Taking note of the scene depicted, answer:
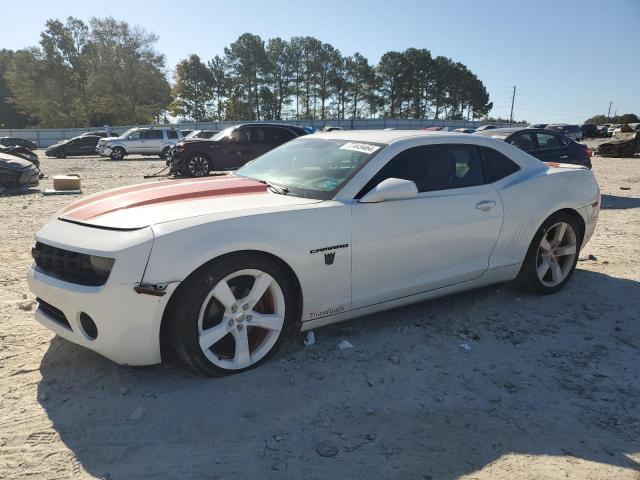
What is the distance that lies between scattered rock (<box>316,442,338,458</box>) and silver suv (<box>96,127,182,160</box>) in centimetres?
2448

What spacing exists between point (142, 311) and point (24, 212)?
25.5ft

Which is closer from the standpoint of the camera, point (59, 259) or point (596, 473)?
point (596, 473)

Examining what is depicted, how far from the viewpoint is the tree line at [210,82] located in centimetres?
5612

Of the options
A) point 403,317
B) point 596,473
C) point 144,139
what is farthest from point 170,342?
point 144,139

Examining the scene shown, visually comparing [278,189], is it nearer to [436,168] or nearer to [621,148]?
[436,168]

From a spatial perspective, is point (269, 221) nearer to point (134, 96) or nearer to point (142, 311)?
point (142, 311)

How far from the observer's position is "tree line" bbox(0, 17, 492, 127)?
2210 inches

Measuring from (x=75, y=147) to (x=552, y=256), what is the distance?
30.1m

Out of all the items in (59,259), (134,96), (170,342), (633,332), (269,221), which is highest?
(134,96)

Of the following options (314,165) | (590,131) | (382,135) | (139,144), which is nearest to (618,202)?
(382,135)

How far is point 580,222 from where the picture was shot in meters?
4.57

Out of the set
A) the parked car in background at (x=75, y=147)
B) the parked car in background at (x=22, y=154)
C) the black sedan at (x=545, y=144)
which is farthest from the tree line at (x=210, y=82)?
the black sedan at (x=545, y=144)

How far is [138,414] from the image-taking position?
2.57 meters

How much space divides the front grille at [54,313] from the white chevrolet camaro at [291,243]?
1 centimetres
